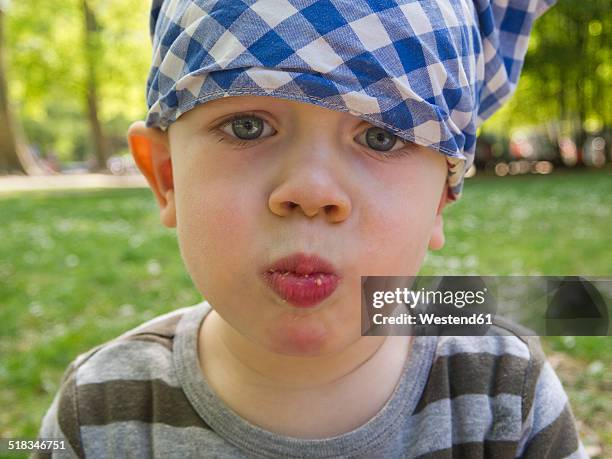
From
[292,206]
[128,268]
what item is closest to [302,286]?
[292,206]

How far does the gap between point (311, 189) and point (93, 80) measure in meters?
22.1

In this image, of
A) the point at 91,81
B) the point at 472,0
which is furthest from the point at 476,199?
the point at 91,81

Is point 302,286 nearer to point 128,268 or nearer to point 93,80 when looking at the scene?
point 128,268

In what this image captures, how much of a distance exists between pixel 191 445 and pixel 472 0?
3.97 feet

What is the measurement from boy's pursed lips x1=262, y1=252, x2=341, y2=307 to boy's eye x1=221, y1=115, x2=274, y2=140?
25 centimetres

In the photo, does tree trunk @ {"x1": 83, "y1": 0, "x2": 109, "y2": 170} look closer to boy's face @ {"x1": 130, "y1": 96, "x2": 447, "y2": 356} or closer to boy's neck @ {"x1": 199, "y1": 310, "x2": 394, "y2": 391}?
boy's neck @ {"x1": 199, "y1": 310, "x2": 394, "y2": 391}

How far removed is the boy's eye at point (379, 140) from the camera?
47.5 inches

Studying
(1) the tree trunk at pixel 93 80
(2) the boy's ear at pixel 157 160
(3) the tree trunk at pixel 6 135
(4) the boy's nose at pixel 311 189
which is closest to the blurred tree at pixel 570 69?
(1) the tree trunk at pixel 93 80

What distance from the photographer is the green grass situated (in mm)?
3189

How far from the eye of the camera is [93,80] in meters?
21.3

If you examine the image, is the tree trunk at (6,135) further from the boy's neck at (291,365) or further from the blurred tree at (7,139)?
the boy's neck at (291,365)

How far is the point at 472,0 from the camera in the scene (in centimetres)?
139

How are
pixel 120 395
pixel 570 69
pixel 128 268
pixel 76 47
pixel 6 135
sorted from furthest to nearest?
pixel 76 47, pixel 570 69, pixel 6 135, pixel 128 268, pixel 120 395

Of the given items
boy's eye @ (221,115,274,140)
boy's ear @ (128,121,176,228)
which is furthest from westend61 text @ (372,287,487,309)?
boy's ear @ (128,121,176,228)
